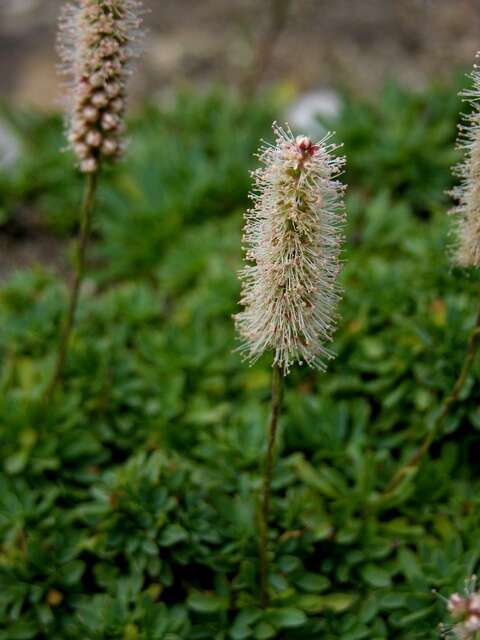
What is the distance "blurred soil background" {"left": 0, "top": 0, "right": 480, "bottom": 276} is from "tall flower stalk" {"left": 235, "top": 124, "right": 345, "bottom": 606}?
5283mm

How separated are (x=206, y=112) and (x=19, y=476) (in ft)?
13.1

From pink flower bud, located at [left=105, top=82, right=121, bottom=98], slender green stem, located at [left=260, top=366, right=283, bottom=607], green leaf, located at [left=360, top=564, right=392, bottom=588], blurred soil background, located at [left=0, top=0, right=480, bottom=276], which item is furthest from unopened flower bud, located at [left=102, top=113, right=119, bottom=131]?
blurred soil background, located at [left=0, top=0, right=480, bottom=276]

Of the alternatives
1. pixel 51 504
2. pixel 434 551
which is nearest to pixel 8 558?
pixel 51 504

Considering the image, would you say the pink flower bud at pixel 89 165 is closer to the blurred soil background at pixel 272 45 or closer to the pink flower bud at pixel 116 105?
the pink flower bud at pixel 116 105

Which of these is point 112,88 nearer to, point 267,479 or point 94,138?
point 94,138

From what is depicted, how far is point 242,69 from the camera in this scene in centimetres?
869

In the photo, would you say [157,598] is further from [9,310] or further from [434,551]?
[9,310]

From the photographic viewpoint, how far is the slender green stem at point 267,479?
325 cm

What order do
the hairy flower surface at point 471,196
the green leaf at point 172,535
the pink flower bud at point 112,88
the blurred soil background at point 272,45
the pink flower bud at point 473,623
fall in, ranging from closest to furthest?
the pink flower bud at point 473,623
the hairy flower surface at point 471,196
the pink flower bud at point 112,88
the green leaf at point 172,535
the blurred soil background at point 272,45

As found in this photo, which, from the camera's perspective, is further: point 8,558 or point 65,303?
point 65,303

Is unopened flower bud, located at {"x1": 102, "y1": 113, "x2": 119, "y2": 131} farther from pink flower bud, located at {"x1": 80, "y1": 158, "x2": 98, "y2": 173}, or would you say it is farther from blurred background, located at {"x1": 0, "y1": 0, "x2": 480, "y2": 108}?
blurred background, located at {"x1": 0, "y1": 0, "x2": 480, "y2": 108}

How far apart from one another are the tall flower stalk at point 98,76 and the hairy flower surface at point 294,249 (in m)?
1.14

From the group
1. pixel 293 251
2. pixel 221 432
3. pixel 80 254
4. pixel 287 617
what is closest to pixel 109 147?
pixel 80 254

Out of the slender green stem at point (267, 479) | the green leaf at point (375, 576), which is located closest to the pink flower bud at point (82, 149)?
the slender green stem at point (267, 479)
